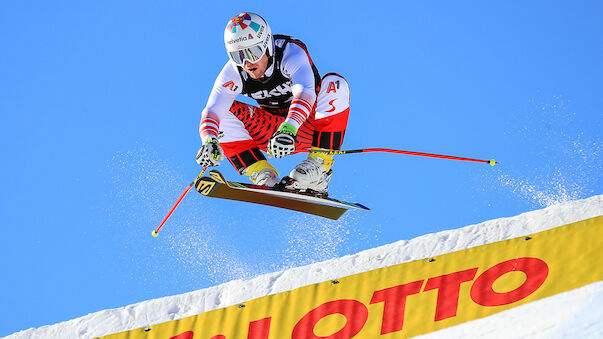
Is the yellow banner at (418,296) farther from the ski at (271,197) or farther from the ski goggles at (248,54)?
the ski goggles at (248,54)

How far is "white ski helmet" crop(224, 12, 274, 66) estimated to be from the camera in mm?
5219

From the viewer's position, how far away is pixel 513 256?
630cm

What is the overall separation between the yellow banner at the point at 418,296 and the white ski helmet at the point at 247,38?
2368mm

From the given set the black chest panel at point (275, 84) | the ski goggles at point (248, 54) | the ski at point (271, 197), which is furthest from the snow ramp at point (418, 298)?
the ski goggles at point (248, 54)

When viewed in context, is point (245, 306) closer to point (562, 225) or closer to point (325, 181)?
point (325, 181)

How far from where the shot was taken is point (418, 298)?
6.29 metres

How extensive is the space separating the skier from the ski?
0.11 meters

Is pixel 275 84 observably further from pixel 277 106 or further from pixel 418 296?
pixel 418 296

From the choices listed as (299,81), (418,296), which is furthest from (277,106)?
(418,296)

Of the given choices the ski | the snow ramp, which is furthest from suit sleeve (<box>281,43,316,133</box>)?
the snow ramp

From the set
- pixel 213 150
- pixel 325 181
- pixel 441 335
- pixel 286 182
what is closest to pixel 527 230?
pixel 441 335

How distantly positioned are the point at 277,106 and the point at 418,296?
227 cm

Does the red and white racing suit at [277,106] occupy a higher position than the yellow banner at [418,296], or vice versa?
the red and white racing suit at [277,106]

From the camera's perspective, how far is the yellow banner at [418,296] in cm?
617
